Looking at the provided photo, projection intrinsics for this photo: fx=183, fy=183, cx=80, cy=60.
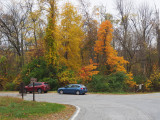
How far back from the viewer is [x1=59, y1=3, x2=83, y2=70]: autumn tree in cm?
3638

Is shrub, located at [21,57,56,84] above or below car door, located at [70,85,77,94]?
above

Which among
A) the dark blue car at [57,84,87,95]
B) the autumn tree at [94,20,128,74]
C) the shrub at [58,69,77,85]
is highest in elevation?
the autumn tree at [94,20,128,74]

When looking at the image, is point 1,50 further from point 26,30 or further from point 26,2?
point 26,2

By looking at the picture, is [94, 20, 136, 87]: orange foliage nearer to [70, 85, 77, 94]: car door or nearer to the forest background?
the forest background

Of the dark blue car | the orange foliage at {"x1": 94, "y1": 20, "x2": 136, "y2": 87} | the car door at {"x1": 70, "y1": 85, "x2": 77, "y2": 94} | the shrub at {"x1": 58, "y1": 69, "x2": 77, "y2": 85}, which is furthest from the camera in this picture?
the orange foliage at {"x1": 94, "y1": 20, "x2": 136, "y2": 87}

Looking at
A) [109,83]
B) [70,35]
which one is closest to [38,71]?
[70,35]

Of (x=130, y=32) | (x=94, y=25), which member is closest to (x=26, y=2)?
(x=94, y=25)

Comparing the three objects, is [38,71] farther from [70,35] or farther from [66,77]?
[70,35]

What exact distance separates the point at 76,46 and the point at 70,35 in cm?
285

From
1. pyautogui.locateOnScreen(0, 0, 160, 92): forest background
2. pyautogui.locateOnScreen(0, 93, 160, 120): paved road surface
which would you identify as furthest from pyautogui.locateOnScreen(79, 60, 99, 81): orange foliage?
pyautogui.locateOnScreen(0, 93, 160, 120): paved road surface

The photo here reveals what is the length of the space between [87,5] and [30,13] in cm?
1211

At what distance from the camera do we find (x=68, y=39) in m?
36.7

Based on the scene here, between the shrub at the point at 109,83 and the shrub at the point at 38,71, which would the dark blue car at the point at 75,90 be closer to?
the shrub at the point at 109,83

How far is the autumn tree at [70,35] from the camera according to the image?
36375 mm
